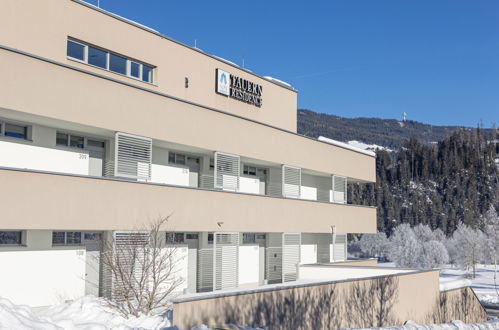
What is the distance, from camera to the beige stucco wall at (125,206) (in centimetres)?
1672

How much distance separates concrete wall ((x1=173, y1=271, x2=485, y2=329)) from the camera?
46.9 ft

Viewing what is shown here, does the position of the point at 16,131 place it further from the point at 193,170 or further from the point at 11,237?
the point at 193,170

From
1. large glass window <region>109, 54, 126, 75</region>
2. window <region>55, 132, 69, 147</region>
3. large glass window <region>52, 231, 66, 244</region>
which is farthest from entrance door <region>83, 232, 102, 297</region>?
large glass window <region>109, 54, 126, 75</region>

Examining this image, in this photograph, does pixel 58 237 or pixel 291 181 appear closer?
pixel 58 237

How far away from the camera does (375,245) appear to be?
402ft

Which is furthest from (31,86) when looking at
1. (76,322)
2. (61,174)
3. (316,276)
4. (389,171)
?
(389,171)

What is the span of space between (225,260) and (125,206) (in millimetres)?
7336

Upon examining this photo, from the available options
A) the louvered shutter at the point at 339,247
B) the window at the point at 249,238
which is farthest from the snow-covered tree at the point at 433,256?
the window at the point at 249,238

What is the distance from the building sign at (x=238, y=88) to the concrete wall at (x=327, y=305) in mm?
12297

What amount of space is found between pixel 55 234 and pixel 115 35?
8.74 m

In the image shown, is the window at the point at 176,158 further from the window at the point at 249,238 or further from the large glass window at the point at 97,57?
the window at the point at 249,238

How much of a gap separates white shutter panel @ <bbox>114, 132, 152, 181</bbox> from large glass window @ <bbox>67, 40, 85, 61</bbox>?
4.01m

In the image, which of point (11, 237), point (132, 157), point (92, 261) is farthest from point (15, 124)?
point (92, 261)

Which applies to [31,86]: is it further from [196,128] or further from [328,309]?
[328,309]
